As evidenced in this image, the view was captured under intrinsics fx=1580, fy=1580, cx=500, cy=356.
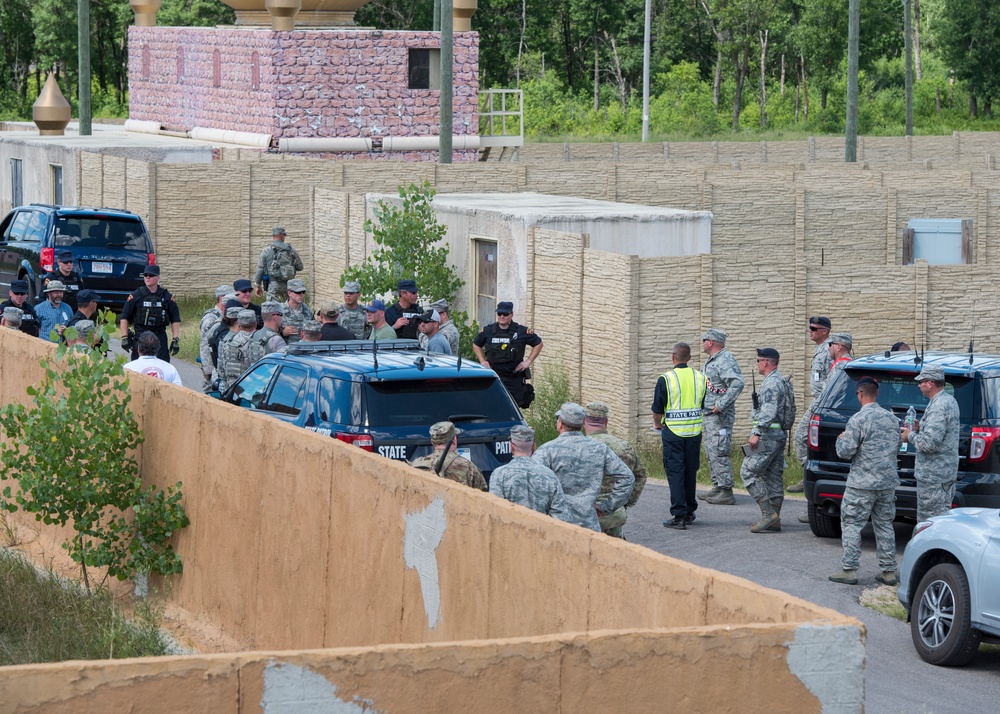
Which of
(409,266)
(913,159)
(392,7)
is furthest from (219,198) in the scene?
(392,7)

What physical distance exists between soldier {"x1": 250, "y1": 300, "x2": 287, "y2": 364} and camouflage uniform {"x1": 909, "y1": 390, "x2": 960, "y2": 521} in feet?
20.2

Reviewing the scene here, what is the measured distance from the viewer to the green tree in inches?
445

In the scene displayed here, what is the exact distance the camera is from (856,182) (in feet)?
115

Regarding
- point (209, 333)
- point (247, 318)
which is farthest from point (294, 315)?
point (247, 318)

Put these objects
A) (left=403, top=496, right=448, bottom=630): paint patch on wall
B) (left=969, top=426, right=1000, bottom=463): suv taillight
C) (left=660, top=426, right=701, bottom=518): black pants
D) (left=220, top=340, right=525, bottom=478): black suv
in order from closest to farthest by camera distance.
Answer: (left=403, top=496, right=448, bottom=630): paint patch on wall < (left=220, top=340, right=525, bottom=478): black suv < (left=969, top=426, right=1000, bottom=463): suv taillight < (left=660, top=426, right=701, bottom=518): black pants

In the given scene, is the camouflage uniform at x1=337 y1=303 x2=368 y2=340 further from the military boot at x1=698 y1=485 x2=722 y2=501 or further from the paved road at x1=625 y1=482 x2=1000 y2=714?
the military boot at x1=698 y1=485 x2=722 y2=501

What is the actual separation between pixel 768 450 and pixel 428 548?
6.73m

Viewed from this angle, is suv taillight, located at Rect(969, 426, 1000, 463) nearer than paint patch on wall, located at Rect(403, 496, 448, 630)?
No

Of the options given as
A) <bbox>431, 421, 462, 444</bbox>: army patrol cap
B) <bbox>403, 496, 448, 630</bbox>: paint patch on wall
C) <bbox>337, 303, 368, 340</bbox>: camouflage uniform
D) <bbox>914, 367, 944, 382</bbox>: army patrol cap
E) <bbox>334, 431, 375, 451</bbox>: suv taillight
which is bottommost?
<bbox>403, 496, 448, 630</bbox>: paint patch on wall

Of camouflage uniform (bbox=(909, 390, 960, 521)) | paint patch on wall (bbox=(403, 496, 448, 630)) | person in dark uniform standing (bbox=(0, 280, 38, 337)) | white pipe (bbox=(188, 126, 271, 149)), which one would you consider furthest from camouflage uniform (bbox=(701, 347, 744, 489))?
white pipe (bbox=(188, 126, 271, 149))

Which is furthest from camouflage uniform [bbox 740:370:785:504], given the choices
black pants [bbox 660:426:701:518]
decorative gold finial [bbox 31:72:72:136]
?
decorative gold finial [bbox 31:72:72:136]

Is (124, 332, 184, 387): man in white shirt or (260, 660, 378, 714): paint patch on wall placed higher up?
(124, 332, 184, 387): man in white shirt

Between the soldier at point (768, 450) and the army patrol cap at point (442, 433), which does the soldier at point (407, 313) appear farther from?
the army patrol cap at point (442, 433)

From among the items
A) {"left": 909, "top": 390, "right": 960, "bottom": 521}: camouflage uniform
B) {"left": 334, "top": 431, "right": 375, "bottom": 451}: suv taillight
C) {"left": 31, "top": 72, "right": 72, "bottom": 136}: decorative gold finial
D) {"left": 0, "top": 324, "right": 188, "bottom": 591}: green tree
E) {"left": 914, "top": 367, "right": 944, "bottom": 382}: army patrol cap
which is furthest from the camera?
{"left": 31, "top": 72, "right": 72, "bottom": 136}: decorative gold finial
